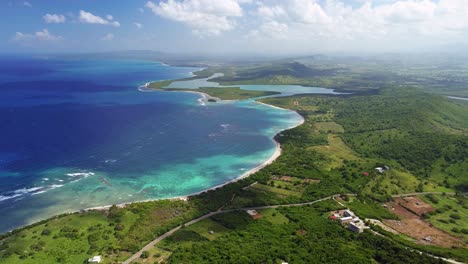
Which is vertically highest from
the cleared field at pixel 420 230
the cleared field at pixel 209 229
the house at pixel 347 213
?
the house at pixel 347 213

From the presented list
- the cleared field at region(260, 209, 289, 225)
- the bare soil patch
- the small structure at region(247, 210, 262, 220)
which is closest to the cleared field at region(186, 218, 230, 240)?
the small structure at region(247, 210, 262, 220)

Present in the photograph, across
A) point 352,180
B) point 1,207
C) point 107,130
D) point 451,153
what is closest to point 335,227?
point 352,180

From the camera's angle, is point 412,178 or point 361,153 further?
point 361,153

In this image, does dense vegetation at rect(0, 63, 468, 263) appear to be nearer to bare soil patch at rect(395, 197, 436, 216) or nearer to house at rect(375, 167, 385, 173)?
house at rect(375, 167, 385, 173)

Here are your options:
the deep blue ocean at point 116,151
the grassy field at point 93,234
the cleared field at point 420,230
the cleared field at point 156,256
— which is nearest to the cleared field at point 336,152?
the deep blue ocean at point 116,151

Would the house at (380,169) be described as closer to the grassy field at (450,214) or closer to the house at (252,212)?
the grassy field at (450,214)

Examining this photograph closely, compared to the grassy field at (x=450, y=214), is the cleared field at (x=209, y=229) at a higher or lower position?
higher

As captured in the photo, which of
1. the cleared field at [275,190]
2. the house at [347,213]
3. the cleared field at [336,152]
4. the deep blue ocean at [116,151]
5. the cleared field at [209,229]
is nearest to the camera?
the cleared field at [209,229]

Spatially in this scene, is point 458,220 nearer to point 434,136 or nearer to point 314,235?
point 314,235

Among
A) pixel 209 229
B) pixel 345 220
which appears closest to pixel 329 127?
pixel 345 220
